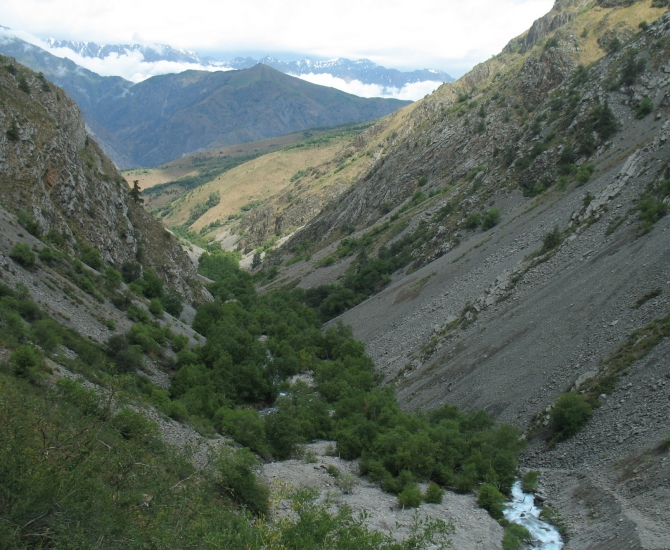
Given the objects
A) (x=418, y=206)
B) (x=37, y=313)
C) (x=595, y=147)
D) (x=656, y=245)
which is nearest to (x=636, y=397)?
A: (x=656, y=245)

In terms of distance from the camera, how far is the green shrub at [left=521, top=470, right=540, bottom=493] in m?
21.4

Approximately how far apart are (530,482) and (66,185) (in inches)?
1846

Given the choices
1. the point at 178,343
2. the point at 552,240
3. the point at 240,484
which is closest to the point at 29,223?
the point at 178,343

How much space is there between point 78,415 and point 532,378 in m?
20.1

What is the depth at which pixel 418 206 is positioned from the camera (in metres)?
81.2

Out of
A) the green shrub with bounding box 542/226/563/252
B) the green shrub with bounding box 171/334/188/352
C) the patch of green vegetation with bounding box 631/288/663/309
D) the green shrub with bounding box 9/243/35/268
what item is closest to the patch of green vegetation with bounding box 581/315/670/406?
the patch of green vegetation with bounding box 631/288/663/309

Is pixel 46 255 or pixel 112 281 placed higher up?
pixel 46 255

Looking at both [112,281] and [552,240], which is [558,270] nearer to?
[552,240]

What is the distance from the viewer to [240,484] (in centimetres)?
1670

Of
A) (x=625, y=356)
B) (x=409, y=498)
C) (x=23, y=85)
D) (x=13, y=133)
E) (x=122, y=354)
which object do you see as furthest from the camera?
(x=23, y=85)

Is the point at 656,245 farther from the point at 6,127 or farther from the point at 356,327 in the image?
the point at 6,127

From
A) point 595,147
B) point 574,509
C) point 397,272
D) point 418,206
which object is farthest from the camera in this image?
point 418,206

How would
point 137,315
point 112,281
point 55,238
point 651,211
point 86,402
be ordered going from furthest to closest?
1. point 55,238
2. point 112,281
3. point 137,315
4. point 651,211
5. point 86,402

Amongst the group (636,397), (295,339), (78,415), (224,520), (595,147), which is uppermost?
(595,147)
